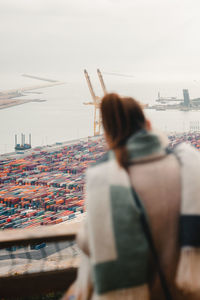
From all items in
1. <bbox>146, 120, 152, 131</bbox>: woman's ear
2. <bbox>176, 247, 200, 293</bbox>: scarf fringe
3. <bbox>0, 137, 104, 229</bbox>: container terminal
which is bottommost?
<bbox>0, 137, 104, 229</bbox>: container terminal

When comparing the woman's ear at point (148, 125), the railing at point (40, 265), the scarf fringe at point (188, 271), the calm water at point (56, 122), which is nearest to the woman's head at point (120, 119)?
the woman's ear at point (148, 125)

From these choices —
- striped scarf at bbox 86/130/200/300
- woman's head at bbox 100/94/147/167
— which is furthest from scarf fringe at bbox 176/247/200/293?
woman's head at bbox 100/94/147/167

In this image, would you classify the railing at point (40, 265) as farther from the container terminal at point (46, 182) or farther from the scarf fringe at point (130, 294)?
the container terminal at point (46, 182)

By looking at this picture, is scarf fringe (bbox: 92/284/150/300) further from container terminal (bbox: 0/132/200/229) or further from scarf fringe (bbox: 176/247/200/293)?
container terminal (bbox: 0/132/200/229)

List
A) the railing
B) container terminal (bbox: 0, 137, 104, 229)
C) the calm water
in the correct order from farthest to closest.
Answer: the calm water < container terminal (bbox: 0, 137, 104, 229) < the railing

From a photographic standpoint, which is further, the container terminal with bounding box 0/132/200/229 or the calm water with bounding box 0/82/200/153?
the calm water with bounding box 0/82/200/153

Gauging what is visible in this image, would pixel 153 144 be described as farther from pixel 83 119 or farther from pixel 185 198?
pixel 83 119

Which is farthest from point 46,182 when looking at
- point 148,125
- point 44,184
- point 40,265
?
point 148,125

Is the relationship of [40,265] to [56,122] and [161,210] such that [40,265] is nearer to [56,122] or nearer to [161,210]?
[161,210]
